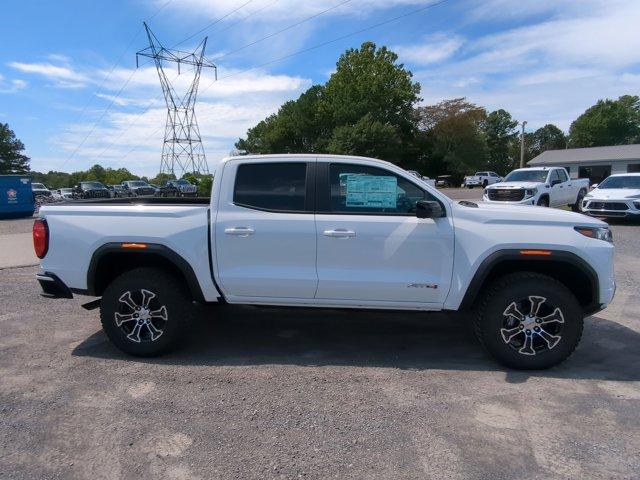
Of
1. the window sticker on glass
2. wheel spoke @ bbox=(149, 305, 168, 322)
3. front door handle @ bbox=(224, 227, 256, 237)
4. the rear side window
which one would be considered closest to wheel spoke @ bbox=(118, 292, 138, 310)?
wheel spoke @ bbox=(149, 305, 168, 322)

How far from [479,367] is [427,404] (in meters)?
0.94

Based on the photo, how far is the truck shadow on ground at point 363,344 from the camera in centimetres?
441

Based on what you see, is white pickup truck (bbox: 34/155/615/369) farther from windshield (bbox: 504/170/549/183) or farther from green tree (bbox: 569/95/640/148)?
green tree (bbox: 569/95/640/148)

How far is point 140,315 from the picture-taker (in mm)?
4492

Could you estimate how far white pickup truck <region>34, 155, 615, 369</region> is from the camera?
419 centimetres

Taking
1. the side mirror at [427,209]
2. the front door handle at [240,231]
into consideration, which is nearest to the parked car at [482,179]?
the side mirror at [427,209]

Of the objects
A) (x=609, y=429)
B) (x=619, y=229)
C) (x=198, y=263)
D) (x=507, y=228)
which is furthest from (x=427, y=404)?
(x=619, y=229)

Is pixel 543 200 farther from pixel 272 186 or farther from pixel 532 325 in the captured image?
pixel 272 186

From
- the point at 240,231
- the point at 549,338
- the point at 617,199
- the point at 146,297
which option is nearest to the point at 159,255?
the point at 146,297

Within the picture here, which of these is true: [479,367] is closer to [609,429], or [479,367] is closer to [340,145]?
[609,429]

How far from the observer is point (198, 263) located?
4410 mm

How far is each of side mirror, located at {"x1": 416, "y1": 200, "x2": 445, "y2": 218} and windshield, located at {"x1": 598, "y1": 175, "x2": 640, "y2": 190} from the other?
571 inches

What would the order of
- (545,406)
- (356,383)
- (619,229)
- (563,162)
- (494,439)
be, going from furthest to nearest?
1. (563,162)
2. (619,229)
3. (356,383)
4. (545,406)
5. (494,439)

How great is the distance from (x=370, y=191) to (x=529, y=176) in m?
14.8
